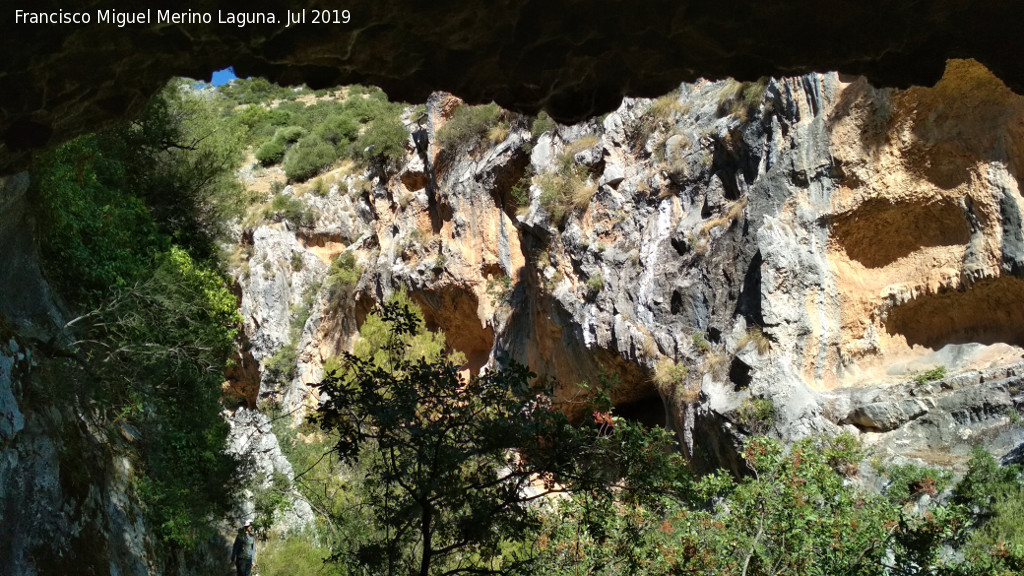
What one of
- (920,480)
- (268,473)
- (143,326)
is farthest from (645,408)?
(143,326)

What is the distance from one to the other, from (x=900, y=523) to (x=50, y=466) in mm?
7553

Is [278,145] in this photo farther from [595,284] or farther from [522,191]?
[595,284]

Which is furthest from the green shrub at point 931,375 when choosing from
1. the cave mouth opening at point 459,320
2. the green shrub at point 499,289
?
the cave mouth opening at point 459,320

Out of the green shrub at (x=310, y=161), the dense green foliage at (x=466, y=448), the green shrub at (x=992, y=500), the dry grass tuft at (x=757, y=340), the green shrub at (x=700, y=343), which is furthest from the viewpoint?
the green shrub at (x=310, y=161)

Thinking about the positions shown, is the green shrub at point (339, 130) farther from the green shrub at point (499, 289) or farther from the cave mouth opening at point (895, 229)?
the cave mouth opening at point (895, 229)

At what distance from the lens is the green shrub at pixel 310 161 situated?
3183 centimetres

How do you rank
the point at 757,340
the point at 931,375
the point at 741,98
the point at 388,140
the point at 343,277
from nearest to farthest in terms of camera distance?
1. the point at 931,375
2. the point at 757,340
3. the point at 741,98
4. the point at 343,277
5. the point at 388,140

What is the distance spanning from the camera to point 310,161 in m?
31.9

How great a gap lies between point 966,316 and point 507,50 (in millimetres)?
11891

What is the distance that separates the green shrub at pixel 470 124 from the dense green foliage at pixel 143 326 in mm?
9329

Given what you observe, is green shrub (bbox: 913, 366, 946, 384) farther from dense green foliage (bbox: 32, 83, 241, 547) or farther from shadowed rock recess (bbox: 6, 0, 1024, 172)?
dense green foliage (bbox: 32, 83, 241, 547)

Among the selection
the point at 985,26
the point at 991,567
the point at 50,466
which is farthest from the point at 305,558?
the point at 985,26

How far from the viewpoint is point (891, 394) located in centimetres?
1356

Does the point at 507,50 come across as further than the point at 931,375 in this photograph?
No
